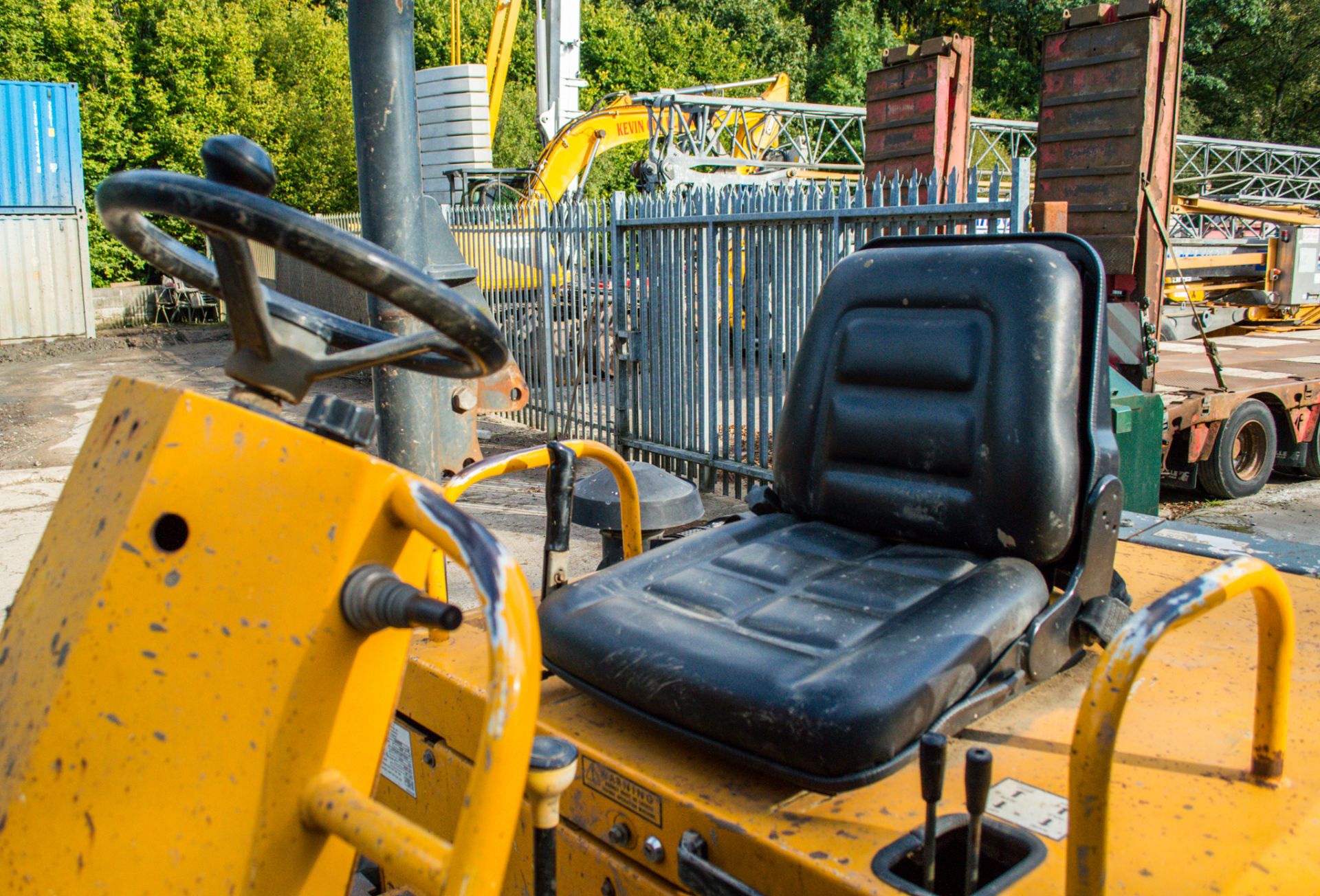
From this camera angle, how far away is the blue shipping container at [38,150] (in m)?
17.5

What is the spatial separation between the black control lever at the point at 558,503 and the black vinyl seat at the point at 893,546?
131 mm

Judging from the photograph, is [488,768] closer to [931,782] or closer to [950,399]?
[931,782]

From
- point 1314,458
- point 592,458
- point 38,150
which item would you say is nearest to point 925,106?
point 1314,458

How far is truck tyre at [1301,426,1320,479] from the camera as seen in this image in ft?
24.1

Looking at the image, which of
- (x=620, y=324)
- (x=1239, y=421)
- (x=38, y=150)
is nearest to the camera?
(x=1239, y=421)

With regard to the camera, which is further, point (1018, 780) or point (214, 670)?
point (1018, 780)

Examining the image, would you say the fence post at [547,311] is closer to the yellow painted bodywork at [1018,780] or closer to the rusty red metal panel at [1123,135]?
the rusty red metal panel at [1123,135]

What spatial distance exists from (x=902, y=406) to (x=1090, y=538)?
47cm

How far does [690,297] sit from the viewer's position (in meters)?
6.82

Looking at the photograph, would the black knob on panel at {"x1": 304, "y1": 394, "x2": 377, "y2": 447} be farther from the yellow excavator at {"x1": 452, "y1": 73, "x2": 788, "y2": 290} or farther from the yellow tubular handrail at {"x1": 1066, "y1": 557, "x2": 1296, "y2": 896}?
the yellow excavator at {"x1": 452, "y1": 73, "x2": 788, "y2": 290}

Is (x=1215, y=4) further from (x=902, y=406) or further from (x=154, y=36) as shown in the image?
(x=902, y=406)

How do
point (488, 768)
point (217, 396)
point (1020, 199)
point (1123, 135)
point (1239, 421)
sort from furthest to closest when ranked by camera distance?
1. point (1239, 421)
2. point (1123, 135)
3. point (1020, 199)
4. point (217, 396)
5. point (488, 768)

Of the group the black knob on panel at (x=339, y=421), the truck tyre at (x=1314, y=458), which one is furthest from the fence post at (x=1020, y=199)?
the truck tyre at (x=1314, y=458)

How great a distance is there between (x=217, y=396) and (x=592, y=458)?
2.51 ft
